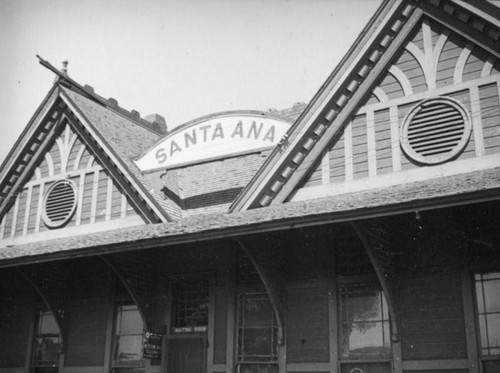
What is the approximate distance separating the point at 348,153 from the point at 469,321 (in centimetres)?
387

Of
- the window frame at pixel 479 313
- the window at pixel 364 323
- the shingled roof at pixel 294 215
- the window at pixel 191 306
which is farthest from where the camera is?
the window at pixel 191 306

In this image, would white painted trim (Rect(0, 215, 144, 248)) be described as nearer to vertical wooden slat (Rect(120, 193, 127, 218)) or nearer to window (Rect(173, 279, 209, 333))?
vertical wooden slat (Rect(120, 193, 127, 218))

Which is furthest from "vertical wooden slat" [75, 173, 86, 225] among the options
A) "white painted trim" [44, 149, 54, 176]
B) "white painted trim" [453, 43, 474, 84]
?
"white painted trim" [453, 43, 474, 84]

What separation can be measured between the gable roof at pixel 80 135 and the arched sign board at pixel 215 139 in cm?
75

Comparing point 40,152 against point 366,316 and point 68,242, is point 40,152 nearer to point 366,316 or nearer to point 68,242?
point 68,242

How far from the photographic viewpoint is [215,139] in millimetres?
16094

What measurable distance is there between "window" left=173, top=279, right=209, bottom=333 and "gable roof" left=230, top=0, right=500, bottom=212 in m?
2.07

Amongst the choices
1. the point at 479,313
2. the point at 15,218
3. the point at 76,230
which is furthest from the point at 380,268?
the point at 15,218

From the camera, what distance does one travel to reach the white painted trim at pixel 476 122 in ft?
38.5

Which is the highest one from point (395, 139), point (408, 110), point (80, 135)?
point (80, 135)

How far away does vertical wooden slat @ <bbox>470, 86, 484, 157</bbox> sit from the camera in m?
11.8

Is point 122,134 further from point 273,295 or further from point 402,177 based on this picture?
point 402,177

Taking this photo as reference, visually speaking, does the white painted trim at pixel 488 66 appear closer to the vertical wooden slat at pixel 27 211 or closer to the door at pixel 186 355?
the door at pixel 186 355

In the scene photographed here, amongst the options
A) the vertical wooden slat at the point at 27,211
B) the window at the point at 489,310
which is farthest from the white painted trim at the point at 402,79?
the vertical wooden slat at the point at 27,211
